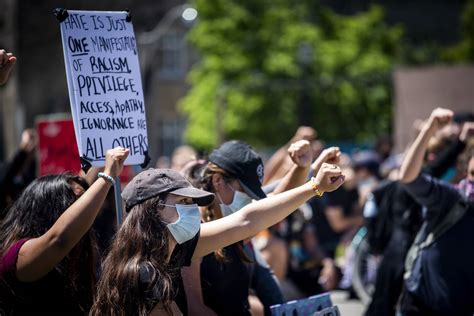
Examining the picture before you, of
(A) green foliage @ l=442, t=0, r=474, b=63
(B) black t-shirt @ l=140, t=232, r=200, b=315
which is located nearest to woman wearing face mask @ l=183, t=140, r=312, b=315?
(B) black t-shirt @ l=140, t=232, r=200, b=315

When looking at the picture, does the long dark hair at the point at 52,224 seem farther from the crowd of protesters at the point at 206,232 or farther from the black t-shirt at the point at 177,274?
the black t-shirt at the point at 177,274

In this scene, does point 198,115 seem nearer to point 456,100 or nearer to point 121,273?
point 456,100

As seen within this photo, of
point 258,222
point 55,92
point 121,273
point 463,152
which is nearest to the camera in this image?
point 121,273

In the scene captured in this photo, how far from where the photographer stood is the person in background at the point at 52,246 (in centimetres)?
401

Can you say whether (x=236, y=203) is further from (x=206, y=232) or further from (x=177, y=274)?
(x=177, y=274)

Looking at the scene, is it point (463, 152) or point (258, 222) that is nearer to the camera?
point (258, 222)

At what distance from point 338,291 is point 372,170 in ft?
5.33

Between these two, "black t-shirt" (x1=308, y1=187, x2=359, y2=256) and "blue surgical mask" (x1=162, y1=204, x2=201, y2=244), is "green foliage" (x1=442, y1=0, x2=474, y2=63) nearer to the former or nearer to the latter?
"black t-shirt" (x1=308, y1=187, x2=359, y2=256)

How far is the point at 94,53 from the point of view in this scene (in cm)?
486

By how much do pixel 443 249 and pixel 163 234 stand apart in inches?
94.0

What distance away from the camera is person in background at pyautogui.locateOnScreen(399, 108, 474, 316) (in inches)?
225

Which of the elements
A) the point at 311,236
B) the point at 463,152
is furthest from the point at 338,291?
the point at 463,152

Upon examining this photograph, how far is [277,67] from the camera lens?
33.4 m

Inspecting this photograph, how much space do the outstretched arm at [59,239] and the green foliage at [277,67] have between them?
92.9 feet
